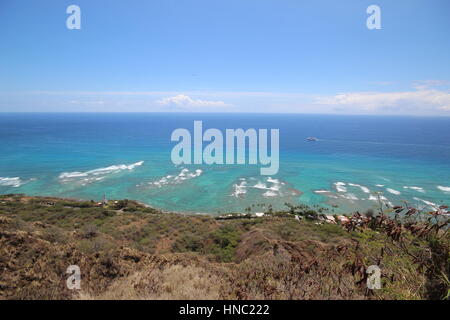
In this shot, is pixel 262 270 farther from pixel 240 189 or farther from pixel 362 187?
pixel 362 187

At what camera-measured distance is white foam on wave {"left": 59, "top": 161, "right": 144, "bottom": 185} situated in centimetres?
3850

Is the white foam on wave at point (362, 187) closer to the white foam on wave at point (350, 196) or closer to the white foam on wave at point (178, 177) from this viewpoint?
the white foam on wave at point (350, 196)

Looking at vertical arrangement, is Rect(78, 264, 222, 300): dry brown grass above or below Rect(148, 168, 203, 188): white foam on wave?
above

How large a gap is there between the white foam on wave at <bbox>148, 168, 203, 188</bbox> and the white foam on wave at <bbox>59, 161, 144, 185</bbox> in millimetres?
10459

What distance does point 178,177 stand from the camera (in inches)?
1640

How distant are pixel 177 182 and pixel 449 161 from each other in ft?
201

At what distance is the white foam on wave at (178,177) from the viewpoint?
126 ft

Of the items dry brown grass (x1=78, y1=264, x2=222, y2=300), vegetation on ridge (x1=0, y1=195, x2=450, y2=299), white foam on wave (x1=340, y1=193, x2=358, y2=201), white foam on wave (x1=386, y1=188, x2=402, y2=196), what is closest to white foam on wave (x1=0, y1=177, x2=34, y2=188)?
vegetation on ridge (x1=0, y1=195, x2=450, y2=299)

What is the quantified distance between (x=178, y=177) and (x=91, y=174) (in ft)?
53.9

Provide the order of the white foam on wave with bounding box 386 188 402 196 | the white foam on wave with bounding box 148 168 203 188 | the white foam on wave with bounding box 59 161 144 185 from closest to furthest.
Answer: the white foam on wave with bounding box 386 188 402 196 → the white foam on wave with bounding box 148 168 203 188 → the white foam on wave with bounding box 59 161 144 185

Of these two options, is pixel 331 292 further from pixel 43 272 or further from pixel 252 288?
pixel 43 272

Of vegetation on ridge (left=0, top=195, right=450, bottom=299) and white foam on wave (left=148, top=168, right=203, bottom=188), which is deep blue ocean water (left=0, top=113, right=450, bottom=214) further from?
vegetation on ridge (left=0, top=195, right=450, bottom=299)

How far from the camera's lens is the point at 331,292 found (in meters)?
4.23

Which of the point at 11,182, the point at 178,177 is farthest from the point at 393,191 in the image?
the point at 11,182
